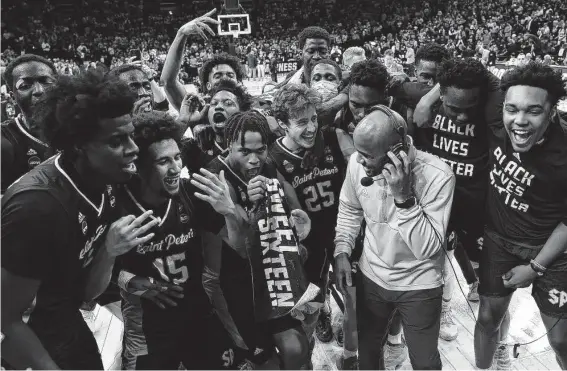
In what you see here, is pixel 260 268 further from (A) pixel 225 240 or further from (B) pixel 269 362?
(B) pixel 269 362

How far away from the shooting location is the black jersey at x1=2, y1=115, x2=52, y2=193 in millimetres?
2943

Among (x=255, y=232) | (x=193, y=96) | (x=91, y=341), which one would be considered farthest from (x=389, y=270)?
(x=193, y=96)

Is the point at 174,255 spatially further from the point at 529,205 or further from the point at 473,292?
the point at 473,292

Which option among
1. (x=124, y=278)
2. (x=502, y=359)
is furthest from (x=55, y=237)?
(x=502, y=359)

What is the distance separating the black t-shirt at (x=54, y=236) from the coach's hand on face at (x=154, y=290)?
0.26m

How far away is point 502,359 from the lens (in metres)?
3.12

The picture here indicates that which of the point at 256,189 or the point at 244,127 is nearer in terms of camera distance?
the point at 256,189

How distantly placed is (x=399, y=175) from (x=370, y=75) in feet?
3.42

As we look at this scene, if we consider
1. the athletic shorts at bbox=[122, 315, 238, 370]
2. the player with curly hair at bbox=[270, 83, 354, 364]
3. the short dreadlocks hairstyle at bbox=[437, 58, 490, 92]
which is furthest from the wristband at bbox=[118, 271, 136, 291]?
the short dreadlocks hairstyle at bbox=[437, 58, 490, 92]

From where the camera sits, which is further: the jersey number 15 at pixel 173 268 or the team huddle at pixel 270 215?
the jersey number 15 at pixel 173 268

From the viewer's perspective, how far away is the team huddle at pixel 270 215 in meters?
1.83

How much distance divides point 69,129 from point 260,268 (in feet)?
3.66

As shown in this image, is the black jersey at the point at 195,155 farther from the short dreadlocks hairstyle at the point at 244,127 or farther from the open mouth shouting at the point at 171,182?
the open mouth shouting at the point at 171,182

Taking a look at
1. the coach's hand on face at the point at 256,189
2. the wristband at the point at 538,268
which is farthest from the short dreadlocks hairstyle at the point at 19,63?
the wristband at the point at 538,268
